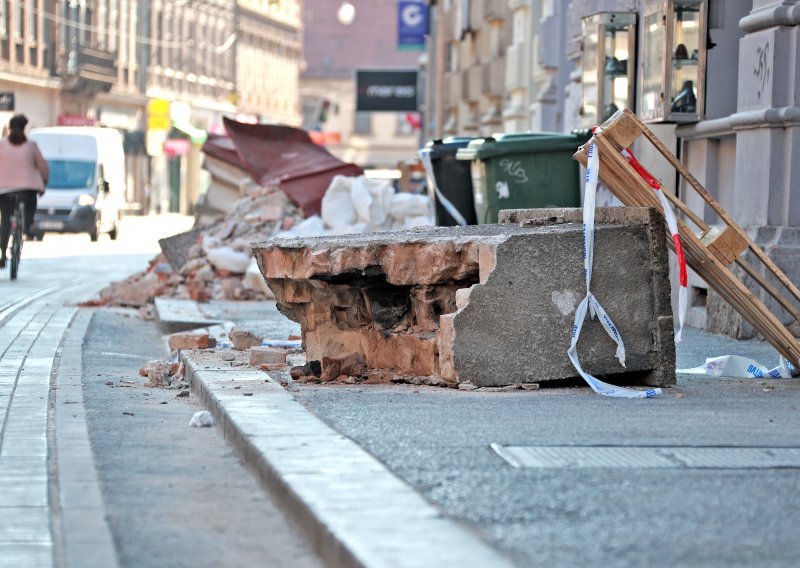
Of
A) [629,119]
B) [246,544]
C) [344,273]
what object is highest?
[629,119]

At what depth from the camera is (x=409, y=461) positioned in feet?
19.5

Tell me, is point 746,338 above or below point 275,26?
below

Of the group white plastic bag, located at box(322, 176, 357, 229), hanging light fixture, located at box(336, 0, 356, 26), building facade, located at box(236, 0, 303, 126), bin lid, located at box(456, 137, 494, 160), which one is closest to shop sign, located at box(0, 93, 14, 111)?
white plastic bag, located at box(322, 176, 357, 229)

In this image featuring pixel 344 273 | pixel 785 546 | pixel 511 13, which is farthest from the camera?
pixel 511 13

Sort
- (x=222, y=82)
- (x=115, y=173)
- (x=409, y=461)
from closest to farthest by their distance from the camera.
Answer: (x=409, y=461) < (x=115, y=173) < (x=222, y=82)

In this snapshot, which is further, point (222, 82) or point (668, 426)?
point (222, 82)

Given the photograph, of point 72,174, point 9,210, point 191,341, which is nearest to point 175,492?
point 191,341

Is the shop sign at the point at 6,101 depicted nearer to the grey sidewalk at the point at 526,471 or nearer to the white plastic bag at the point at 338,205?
the white plastic bag at the point at 338,205

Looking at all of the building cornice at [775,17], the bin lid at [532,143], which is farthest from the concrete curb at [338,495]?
→ the bin lid at [532,143]

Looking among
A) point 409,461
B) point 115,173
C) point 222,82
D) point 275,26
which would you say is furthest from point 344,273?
point 275,26

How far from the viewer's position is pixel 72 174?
37.7m

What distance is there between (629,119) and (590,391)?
1.43m

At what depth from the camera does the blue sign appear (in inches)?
2141

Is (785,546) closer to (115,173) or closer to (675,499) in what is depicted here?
(675,499)
